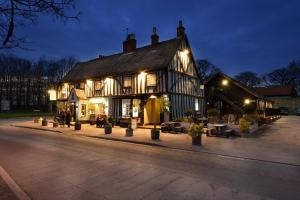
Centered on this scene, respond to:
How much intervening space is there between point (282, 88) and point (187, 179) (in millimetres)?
51575

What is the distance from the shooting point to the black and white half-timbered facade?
19469mm

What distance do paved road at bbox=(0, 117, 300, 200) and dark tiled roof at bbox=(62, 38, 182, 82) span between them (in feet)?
40.2

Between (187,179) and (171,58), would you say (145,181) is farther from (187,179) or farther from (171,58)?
(171,58)

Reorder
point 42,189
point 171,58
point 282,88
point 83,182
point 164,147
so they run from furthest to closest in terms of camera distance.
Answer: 1. point 282,88
2. point 171,58
3. point 164,147
4. point 83,182
5. point 42,189

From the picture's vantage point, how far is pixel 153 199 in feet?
14.7

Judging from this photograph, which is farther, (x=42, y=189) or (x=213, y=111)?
(x=213, y=111)

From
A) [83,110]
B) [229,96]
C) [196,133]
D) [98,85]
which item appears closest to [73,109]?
[83,110]

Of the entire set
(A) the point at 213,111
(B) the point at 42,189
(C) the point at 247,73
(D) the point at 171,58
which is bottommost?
(B) the point at 42,189

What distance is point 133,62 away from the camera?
22.4 meters

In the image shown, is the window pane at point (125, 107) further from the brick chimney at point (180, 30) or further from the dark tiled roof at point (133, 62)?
the brick chimney at point (180, 30)

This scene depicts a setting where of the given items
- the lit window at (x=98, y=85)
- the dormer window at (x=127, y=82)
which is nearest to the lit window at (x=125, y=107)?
the dormer window at (x=127, y=82)

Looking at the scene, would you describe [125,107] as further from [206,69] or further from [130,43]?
[206,69]

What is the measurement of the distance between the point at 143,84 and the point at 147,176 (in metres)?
14.5

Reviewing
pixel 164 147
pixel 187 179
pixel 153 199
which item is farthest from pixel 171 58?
Answer: pixel 153 199
